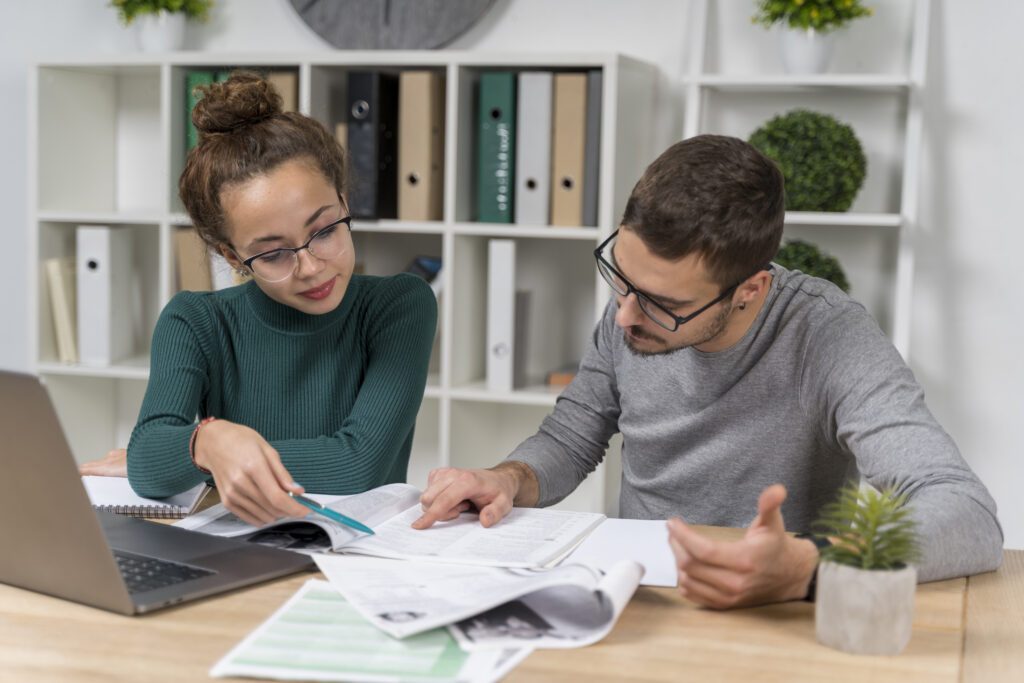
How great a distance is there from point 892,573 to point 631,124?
1.79 meters

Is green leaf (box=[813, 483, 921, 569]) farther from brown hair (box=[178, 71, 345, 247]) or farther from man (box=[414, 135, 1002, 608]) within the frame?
brown hair (box=[178, 71, 345, 247])

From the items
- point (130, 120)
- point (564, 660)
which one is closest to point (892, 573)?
point (564, 660)

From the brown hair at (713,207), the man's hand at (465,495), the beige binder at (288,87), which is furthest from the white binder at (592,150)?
the man's hand at (465,495)

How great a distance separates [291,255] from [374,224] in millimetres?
1035

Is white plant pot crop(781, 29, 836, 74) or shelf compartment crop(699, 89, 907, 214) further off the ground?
white plant pot crop(781, 29, 836, 74)

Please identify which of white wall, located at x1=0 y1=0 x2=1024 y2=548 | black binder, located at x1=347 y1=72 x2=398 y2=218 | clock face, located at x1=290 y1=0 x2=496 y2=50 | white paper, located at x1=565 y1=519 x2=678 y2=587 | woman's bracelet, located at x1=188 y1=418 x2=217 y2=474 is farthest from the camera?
clock face, located at x1=290 y1=0 x2=496 y2=50

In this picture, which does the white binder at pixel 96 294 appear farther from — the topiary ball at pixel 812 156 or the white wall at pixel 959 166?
the topiary ball at pixel 812 156

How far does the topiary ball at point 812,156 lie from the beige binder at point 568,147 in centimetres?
38

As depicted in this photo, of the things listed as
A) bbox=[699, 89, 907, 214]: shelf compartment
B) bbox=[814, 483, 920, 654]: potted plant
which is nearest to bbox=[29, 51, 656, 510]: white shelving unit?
bbox=[699, 89, 907, 214]: shelf compartment

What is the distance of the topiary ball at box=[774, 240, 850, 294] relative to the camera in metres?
2.27

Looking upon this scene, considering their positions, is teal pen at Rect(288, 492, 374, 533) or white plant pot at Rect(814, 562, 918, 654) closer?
white plant pot at Rect(814, 562, 918, 654)

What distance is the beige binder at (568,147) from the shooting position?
239cm

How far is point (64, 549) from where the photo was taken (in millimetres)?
943

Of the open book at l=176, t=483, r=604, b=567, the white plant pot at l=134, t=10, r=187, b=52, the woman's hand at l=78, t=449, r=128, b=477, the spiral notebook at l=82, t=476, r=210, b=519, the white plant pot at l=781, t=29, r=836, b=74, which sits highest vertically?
the white plant pot at l=134, t=10, r=187, b=52
